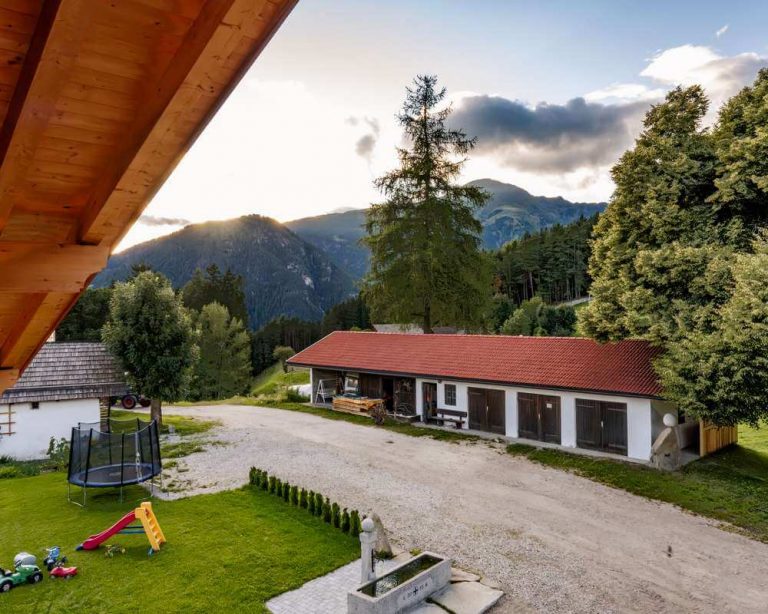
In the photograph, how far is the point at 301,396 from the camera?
33688 mm

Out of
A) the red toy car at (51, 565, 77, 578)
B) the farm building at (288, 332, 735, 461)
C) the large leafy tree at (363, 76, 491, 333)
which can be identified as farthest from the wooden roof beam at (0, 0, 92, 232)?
the large leafy tree at (363, 76, 491, 333)

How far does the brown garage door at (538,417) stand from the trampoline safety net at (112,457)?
1459 cm

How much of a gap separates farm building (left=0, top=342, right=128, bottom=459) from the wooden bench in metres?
15.0

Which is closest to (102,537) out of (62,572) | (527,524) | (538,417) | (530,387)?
(62,572)

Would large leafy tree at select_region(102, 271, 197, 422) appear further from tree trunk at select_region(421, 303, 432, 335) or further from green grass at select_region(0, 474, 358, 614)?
tree trunk at select_region(421, 303, 432, 335)

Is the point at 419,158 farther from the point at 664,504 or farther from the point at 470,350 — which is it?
the point at 664,504

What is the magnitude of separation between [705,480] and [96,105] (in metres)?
18.8

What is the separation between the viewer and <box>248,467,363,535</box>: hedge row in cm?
1201

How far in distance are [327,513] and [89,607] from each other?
5.45 metres

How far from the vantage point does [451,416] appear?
2361 cm

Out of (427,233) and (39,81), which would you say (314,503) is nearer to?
(39,81)

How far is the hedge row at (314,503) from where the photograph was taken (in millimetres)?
12008

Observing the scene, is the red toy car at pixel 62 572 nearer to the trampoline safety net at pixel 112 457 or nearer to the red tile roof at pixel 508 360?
the trampoline safety net at pixel 112 457

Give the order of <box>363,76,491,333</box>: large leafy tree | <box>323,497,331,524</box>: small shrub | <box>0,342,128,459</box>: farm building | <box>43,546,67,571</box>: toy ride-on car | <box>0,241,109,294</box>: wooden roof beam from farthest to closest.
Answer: <box>363,76,491,333</box>: large leafy tree → <box>0,342,128,459</box>: farm building → <box>323,497,331,524</box>: small shrub → <box>43,546,67,571</box>: toy ride-on car → <box>0,241,109,294</box>: wooden roof beam
